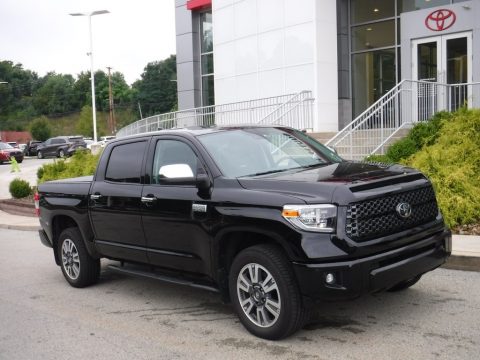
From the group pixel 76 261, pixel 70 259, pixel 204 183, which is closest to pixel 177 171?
pixel 204 183

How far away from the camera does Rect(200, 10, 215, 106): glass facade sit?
1134 inches

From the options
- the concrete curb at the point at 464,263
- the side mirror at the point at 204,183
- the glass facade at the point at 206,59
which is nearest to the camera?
the side mirror at the point at 204,183

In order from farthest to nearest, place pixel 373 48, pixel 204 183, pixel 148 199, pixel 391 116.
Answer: pixel 373 48
pixel 391 116
pixel 148 199
pixel 204 183

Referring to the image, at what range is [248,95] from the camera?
78.1 feet

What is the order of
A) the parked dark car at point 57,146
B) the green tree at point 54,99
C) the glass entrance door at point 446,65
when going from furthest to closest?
the green tree at point 54,99
the parked dark car at point 57,146
the glass entrance door at point 446,65

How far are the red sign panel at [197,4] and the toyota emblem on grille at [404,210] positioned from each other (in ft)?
79.4

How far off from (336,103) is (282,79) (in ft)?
7.53

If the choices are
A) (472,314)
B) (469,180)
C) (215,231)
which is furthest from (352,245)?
(469,180)

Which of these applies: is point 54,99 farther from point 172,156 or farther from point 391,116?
point 172,156

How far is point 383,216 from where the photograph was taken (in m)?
4.65

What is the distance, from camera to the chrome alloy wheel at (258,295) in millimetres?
4703

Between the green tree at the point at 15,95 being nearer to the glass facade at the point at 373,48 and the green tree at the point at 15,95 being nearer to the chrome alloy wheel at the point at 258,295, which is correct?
the glass facade at the point at 373,48

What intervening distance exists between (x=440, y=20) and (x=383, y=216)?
14.7 m

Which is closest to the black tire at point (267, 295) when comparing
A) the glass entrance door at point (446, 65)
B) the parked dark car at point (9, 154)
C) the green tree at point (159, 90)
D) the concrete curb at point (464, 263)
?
the concrete curb at point (464, 263)
